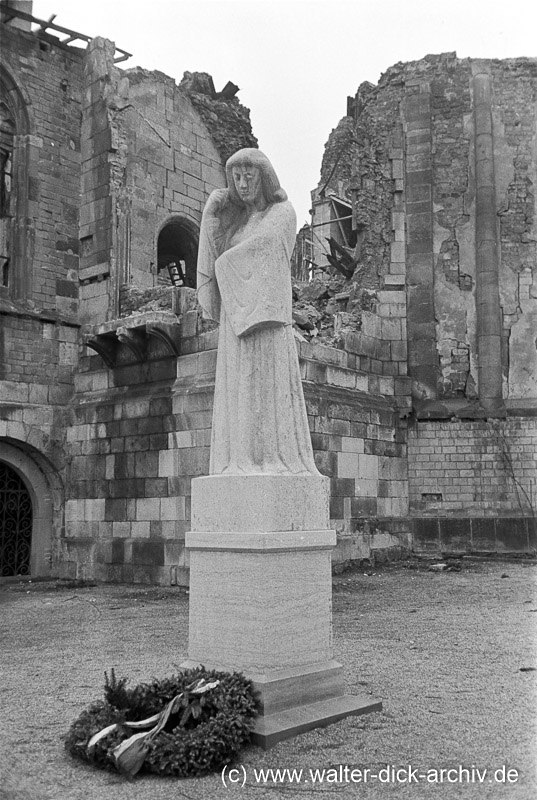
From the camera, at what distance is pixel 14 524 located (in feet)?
44.6

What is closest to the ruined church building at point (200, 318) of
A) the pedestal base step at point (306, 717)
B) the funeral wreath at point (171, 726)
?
the pedestal base step at point (306, 717)

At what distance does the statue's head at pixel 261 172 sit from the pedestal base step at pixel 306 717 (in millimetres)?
3224

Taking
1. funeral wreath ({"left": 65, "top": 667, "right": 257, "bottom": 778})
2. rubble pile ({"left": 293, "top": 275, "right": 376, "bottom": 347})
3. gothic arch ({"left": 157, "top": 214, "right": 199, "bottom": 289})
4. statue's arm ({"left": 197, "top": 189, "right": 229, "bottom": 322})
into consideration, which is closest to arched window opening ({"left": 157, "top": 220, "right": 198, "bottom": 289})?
gothic arch ({"left": 157, "top": 214, "right": 199, "bottom": 289})

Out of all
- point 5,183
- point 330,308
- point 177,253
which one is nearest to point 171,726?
point 330,308

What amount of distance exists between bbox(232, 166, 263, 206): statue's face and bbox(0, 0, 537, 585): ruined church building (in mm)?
6281

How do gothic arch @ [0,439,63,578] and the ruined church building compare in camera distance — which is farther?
gothic arch @ [0,439,63,578]

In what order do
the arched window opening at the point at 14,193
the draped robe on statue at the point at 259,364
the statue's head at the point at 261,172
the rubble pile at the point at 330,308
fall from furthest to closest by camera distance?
the arched window opening at the point at 14,193, the rubble pile at the point at 330,308, the statue's head at the point at 261,172, the draped robe on statue at the point at 259,364

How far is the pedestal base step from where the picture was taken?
4.43m

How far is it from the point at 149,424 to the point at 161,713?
27.5 feet

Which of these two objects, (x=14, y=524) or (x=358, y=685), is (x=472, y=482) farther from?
(x=358, y=685)

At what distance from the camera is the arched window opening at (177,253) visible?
645 inches

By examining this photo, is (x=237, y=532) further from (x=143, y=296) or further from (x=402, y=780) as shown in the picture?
(x=143, y=296)

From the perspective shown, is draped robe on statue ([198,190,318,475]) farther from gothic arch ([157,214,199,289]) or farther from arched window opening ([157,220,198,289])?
arched window opening ([157,220,198,289])

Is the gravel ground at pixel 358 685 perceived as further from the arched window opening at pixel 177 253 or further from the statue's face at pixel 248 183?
the arched window opening at pixel 177 253
